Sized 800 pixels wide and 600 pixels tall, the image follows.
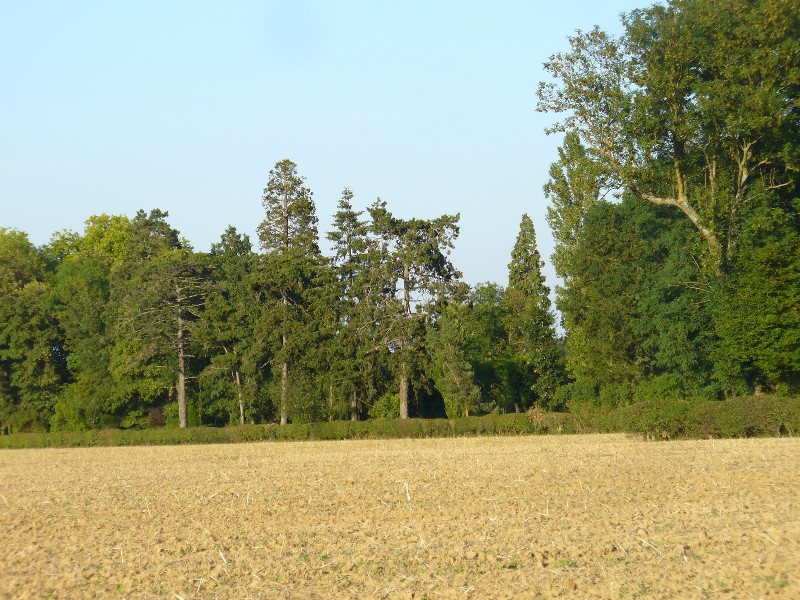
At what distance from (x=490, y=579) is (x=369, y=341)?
5304 cm

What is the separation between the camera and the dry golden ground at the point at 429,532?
11.2 m

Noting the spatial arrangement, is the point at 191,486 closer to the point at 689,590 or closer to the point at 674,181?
the point at 689,590

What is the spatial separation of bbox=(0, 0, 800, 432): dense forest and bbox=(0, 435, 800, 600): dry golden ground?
1969cm

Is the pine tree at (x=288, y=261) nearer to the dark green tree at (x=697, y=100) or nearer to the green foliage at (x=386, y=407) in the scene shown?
the green foliage at (x=386, y=407)

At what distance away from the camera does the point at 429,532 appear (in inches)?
587

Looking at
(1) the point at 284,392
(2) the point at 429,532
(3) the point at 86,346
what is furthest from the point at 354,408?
(2) the point at 429,532

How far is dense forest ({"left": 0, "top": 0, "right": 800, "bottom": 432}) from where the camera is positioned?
143 feet

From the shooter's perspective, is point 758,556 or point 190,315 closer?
point 758,556

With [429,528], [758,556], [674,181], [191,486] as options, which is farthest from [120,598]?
[674,181]

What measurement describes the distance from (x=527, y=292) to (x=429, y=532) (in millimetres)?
73572

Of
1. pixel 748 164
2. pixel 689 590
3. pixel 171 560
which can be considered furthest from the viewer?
pixel 748 164

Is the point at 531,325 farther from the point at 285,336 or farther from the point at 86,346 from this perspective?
the point at 86,346

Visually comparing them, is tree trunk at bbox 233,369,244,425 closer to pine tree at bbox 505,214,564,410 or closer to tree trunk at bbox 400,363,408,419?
tree trunk at bbox 400,363,408,419

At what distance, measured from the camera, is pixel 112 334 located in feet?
251
